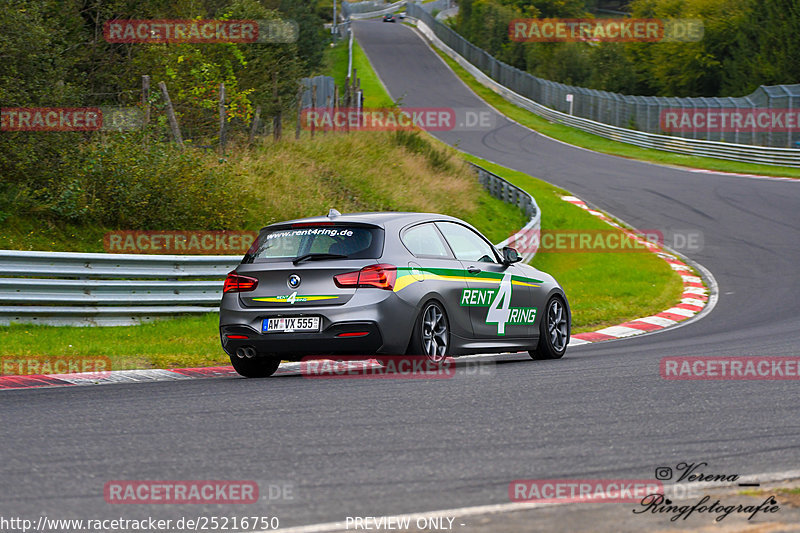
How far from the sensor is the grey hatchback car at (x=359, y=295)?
8.88 metres

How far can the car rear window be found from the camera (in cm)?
918

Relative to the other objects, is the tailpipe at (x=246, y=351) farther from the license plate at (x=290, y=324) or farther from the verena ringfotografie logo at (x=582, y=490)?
the verena ringfotografie logo at (x=582, y=490)

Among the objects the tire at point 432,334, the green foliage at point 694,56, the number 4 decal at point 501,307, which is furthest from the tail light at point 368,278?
the green foliage at point 694,56

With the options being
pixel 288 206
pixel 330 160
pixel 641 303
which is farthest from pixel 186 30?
pixel 641 303

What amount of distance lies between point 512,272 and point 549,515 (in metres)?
6.47

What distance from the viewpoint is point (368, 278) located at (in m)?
8.95

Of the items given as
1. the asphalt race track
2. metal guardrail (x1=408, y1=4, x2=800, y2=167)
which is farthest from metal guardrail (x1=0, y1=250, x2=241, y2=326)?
metal guardrail (x1=408, y1=4, x2=800, y2=167)

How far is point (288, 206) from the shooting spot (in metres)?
19.0

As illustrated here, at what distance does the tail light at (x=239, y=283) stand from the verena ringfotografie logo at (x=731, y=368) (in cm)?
375

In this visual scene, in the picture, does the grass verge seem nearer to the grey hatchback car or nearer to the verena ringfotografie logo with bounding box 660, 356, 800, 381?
the verena ringfotografie logo with bounding box 660, 356, 800, 381

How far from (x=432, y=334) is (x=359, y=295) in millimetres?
861

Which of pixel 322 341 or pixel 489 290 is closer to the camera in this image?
pixel 322 341

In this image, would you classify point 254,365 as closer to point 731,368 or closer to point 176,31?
point 731,368

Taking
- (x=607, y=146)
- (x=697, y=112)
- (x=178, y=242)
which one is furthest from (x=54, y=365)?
(x=607, y=146)
